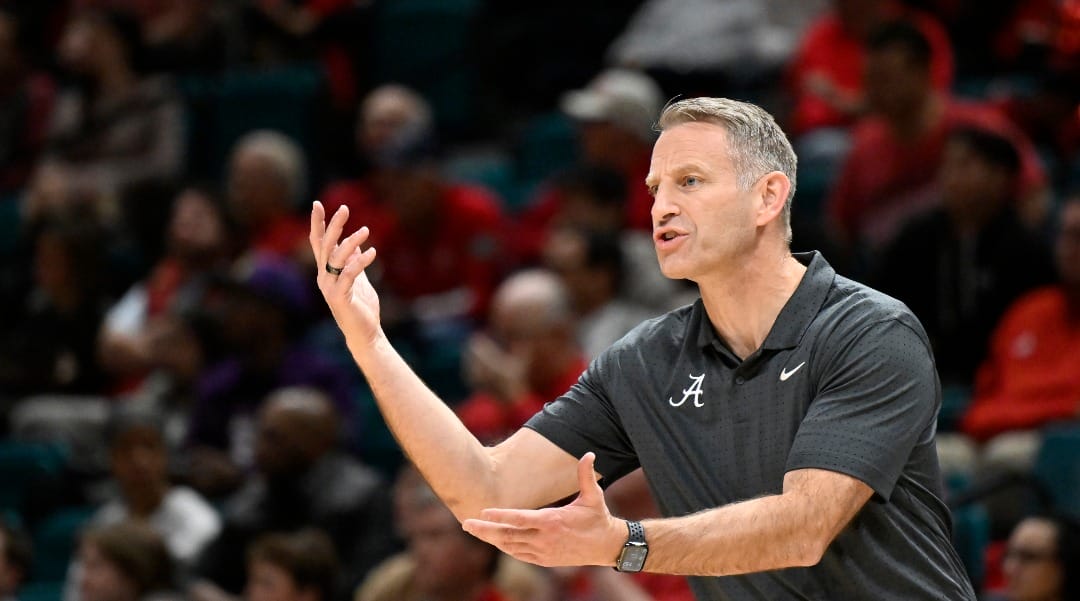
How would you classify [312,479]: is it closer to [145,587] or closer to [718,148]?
[145,587]

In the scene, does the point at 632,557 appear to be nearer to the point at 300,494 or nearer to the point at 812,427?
the point at 812,427

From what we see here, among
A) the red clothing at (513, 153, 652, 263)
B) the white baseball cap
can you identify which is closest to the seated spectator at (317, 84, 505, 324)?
the red clothing at (513, 153, 652, 263)

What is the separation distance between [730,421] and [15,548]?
443 cm

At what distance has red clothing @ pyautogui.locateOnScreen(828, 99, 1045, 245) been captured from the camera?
7.19 m

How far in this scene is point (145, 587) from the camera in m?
6.48

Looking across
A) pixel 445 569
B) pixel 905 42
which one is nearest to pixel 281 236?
pixel 905 42

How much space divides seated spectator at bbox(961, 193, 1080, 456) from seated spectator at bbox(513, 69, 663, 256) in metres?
2.03

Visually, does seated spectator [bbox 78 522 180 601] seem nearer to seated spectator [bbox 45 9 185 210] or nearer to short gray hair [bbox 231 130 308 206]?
short gray hair [bbox 231 130 308 206]

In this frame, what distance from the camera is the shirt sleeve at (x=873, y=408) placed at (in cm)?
314

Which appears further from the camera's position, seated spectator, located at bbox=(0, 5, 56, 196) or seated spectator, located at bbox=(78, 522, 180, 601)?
seated spectator, located at bbox=(0, 5, 56, 196)

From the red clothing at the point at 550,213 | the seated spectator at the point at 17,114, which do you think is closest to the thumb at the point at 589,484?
the red clothing at the point at 550,213

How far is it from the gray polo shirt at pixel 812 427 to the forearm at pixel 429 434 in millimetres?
185

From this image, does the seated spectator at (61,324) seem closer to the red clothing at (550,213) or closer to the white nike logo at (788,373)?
the red clothing at (550,213)

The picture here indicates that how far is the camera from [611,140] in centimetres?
807
